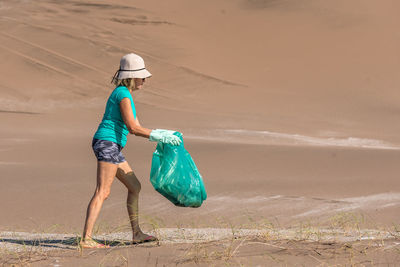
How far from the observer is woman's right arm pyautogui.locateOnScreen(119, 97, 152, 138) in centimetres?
436

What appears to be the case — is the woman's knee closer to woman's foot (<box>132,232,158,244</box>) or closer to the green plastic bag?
the green plastic bag

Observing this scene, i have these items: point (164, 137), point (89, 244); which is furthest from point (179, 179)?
point (89, 244)

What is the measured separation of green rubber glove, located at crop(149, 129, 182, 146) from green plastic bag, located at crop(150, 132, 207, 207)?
0.05 meters

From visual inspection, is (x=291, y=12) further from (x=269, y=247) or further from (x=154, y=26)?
(x=269, y=247)

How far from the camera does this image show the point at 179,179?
4520 millimetres

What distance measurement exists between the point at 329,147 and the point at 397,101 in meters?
7.93

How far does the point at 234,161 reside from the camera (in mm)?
10352

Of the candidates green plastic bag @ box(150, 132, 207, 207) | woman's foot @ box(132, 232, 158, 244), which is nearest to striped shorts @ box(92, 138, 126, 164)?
green plastic bag @ box(150, 132, 207, 207)

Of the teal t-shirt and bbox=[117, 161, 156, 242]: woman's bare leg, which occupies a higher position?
the teal t-shirt

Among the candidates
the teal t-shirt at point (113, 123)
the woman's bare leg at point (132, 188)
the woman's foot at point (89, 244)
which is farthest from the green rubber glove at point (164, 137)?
the woman's foot at point (89, 244)

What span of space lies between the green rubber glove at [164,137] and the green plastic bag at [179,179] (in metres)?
0.05

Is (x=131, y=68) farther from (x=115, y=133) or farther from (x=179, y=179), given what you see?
(x=179, y=179)

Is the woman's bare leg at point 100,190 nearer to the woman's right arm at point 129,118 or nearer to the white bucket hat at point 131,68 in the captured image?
the woman's right arm at point 129,118

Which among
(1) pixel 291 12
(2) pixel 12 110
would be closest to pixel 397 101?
(1) pixel 291 12
